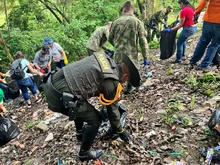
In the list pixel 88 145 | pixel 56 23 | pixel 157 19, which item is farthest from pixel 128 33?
pixel 56 23

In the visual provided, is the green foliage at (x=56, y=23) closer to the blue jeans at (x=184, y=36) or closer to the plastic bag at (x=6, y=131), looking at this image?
the blue jeans at (x=184, y=36)

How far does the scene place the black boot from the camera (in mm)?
2847

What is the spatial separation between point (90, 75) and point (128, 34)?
94.7 inches

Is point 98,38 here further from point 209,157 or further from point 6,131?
point 209,157

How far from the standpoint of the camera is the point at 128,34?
15.5 ft

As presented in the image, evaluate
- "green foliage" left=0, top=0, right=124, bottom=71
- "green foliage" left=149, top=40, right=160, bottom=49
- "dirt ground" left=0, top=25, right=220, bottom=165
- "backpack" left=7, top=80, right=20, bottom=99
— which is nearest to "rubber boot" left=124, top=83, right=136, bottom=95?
"dirt ground" left=0, top=25, right=220, bottom=165

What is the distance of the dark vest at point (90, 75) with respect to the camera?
8.47 feet

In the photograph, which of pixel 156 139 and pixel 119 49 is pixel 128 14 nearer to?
pixel 119 49

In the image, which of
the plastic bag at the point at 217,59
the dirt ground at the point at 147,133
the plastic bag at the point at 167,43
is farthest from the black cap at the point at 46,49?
the plastic bag at the point at 217,59

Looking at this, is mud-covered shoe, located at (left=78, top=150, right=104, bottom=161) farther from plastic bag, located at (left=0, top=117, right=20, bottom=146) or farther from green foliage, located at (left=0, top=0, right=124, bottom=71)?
green foliage, located at (left=0, top=0, right=124, bottom=71)

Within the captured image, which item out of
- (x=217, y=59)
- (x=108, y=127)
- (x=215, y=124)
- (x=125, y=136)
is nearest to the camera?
(x=215, y=124)

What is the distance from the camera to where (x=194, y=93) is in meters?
4.57

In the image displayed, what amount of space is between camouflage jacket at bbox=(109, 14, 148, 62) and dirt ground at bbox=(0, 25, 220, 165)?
111cm

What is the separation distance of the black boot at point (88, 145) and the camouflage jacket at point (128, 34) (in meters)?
2.08
